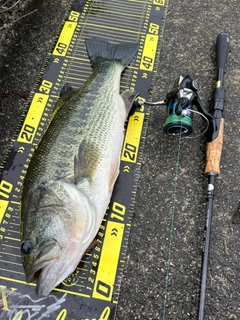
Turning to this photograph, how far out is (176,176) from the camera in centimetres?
304

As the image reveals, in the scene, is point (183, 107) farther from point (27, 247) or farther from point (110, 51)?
point (27, 247)

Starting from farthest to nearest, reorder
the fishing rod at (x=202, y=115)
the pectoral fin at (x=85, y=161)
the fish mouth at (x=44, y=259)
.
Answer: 1. the fishing rod at (x=202, y=115)
2. the pectoral fin at (x=85, y=161)
3. the fish mouth at (x=44, y=259)

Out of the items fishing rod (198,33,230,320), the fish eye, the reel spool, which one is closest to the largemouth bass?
the fish eye

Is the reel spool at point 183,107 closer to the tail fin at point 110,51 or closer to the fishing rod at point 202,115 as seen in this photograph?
the fishing rod at point 202,115

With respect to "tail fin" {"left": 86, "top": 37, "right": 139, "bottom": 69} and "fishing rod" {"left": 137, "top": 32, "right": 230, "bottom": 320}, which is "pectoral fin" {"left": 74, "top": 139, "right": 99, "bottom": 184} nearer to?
"fishing rod" {"left": 137, "top": 32, "right": 230, "bottom": 320}

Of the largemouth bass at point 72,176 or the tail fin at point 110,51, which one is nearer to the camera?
the largemouth bass at point 72,176

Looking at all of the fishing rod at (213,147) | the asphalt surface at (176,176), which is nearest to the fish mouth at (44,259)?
the asphalt surface at (176,176)

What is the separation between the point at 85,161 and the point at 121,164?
1.71ft

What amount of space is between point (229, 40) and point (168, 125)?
1.28 meters

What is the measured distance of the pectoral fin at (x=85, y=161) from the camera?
257 centimetres

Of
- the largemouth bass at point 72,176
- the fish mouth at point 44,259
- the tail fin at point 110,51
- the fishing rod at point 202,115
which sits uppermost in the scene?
the tail fin at point 110,51

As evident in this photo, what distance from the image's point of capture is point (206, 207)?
287 centimetres

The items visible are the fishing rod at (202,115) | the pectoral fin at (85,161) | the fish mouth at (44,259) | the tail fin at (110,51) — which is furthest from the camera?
the tail fin at (110,51)

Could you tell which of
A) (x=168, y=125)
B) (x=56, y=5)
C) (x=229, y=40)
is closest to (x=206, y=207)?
(x=168, y=125)
